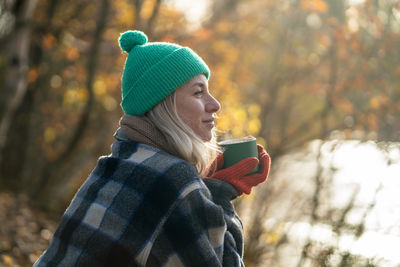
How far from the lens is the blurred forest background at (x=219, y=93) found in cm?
634

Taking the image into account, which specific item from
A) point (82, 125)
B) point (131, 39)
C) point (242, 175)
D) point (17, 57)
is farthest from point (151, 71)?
point (82, 125)

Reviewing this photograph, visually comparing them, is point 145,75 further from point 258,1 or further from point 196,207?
point 258,1

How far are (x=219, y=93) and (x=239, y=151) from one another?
9809 millimetres

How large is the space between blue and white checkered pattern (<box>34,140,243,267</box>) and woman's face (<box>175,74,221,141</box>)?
0.24 metres

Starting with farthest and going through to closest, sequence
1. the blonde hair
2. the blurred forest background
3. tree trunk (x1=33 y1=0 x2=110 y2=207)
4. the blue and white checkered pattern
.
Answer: tree trunk (x1=33 y1=0 x2=110 y2=207)
the blurred forest background
the blonde hair
the blue and white checkered pattern

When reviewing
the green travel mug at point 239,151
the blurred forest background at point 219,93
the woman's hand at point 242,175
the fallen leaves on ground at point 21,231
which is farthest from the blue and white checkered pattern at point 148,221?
the fallen leaves on ground at point 21,231

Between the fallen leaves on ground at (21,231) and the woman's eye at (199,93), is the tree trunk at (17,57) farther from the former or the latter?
the woman's eye at (199,93)

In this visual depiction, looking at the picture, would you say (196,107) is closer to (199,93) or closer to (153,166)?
(199,93)

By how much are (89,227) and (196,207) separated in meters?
0.43

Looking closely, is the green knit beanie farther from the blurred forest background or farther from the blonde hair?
the blurred forest background

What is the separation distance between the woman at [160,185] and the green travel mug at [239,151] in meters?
0.06

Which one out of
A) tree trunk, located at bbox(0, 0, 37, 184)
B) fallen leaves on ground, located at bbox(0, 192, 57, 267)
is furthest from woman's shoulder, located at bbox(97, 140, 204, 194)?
tree trunk, located at bbox(0, 0, 37, 184)

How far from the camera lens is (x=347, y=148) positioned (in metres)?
6.06

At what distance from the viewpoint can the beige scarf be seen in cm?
212
